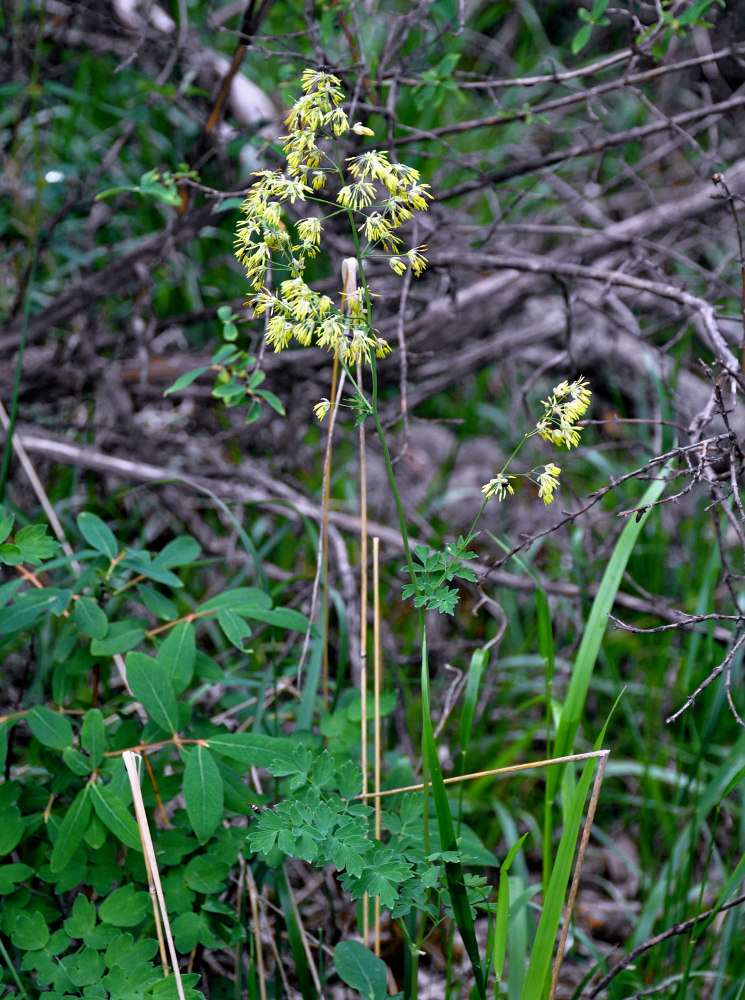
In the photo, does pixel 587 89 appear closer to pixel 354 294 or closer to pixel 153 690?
pixel 354 294

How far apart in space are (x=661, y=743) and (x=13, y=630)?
1.87 m

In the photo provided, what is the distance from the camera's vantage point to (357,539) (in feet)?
8.09

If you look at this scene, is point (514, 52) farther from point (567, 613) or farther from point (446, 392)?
point (567, 613)

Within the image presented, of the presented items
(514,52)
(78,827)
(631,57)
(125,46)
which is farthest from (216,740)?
(514,52)

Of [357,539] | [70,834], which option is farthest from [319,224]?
[357,539]

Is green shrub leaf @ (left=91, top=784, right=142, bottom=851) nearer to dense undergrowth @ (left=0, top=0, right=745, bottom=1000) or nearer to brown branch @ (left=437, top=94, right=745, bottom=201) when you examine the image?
dense undergrowth @ (left=0, top=0, right=745, bottom=1000)

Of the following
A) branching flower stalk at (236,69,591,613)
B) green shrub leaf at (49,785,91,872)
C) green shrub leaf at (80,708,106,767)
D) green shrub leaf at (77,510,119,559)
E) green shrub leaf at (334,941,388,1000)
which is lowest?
green shrub leaf at (334,941,388,1000)

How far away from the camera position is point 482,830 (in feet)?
7.02

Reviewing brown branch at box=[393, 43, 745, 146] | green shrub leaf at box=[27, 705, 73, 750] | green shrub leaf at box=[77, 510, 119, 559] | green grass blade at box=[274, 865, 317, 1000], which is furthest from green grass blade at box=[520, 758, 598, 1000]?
brown branch at box=[393, 43, 745, 146]

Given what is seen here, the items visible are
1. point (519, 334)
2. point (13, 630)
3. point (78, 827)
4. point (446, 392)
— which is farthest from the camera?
point (446, 392)

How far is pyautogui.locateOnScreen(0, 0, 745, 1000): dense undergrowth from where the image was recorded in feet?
4.33

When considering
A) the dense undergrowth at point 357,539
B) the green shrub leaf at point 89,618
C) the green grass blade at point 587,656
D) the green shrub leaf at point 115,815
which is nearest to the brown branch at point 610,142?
the dense undergrowth at point 357,539

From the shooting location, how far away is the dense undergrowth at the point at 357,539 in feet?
4.33

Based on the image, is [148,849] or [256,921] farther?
[256,921]
